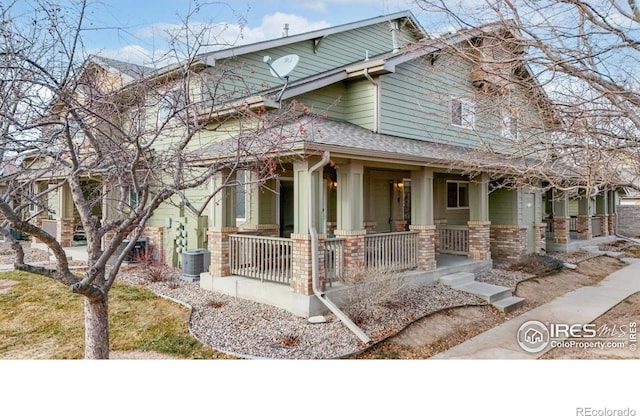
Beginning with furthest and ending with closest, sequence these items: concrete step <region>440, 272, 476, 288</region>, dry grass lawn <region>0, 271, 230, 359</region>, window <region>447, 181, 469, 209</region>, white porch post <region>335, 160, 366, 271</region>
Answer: window <region>447, 181, 469, 209</region>
concrete step <region>440, 272, 476, 288</region>
white porch post <region>335, 160, 366, 271</region>
dry grass lawn <region>0, 271, 230, 359</region>

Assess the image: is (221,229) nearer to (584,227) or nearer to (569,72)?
(569,72)

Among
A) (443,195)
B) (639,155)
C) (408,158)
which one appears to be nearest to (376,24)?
(443,195)

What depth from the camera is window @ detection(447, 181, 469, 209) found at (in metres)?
11.0

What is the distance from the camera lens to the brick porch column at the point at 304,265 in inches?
224

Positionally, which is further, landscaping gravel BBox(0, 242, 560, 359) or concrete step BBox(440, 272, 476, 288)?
concrete step BBox(440, 272, 476, 288)

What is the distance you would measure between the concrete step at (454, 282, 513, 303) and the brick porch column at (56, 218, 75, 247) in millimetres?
9357

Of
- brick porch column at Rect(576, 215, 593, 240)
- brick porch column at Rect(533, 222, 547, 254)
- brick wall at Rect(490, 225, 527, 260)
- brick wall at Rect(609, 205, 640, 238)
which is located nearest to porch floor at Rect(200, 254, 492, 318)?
brick wall at Rect(490, 225, 527, 260)

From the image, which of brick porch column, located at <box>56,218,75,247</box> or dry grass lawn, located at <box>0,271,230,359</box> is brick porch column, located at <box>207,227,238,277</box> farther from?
brick porch column, located at <box>56,218,75,247</box>

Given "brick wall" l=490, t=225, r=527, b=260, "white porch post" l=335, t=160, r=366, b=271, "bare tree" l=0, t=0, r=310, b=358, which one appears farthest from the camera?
"brick wall" l=490, t=225, r=527, b=260

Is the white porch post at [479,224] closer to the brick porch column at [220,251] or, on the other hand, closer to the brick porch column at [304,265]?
the brick porch column at [304,265]

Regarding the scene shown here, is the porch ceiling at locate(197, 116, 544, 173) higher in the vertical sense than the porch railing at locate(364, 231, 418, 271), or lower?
higher

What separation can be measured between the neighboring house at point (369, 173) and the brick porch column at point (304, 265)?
0.07 feet

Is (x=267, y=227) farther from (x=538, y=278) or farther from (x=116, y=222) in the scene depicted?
(x=538, y=278)

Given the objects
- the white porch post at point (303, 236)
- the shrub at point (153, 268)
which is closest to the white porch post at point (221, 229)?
the shrub at point (153, 268)
